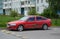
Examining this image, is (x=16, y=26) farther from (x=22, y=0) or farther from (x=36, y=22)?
(x=22, y=0)

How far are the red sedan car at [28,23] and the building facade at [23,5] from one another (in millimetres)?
45706

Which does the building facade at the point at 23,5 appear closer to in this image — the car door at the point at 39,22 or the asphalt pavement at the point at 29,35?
the car door at the point at 39,22

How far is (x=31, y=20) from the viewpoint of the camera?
2428 cm

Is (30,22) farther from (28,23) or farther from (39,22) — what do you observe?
(39,22)

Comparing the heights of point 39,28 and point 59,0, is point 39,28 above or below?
below

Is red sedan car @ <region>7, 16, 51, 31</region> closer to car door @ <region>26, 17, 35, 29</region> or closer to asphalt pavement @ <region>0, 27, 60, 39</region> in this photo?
car door @ <region>26, 17, 35, 29</region>

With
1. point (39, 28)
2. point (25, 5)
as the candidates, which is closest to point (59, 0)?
point (39, 28)

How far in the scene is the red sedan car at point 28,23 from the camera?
23169 mm

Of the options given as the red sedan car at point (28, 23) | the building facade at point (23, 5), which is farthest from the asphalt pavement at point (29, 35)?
the building facade at point (23, 5)

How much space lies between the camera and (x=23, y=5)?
86.9 metres

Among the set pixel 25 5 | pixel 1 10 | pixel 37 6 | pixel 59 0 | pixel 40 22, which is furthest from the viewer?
pixel 1 10

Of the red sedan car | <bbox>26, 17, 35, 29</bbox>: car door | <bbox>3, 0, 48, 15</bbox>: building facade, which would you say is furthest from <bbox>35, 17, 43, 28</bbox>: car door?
<bbox>3, 0, 48, 15</bbox>: building facade

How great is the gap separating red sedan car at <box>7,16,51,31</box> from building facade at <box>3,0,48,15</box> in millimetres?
45706

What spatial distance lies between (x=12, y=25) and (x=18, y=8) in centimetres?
6644
